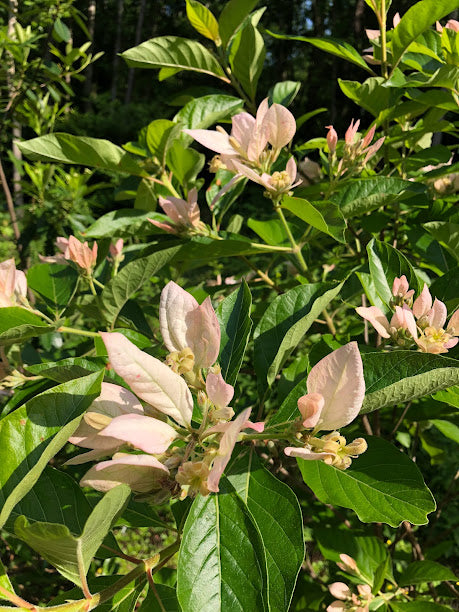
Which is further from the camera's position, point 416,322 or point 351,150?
point 351,150

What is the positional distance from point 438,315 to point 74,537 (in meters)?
0.62

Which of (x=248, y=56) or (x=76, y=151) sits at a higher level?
(x=248, y=56)

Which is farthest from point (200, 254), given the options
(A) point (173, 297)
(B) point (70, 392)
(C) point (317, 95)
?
(C) point (317, 95)

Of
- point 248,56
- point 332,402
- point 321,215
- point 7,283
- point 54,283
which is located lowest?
point 54,283

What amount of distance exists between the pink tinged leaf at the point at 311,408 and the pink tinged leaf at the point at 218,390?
0.08 metres

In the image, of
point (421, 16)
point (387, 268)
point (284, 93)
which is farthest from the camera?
point (284, 93)

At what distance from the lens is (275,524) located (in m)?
Answer: 0.64

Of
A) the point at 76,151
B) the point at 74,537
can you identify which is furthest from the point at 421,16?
the point at 74,537

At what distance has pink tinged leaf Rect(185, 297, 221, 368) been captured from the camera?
62cm

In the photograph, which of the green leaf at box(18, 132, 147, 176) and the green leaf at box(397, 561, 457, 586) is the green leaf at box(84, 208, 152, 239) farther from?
the green leaf at box(397, 561, 457, 586)

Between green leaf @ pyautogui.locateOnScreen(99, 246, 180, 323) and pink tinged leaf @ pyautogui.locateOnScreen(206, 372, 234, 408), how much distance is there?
0.45 metres

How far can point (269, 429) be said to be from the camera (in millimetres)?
673

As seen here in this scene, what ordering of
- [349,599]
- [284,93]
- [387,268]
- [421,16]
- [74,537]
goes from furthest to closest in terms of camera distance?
1. [284,93]
2. [349,599]
3. [421,16]
4. [387,268]
5. [74,537]

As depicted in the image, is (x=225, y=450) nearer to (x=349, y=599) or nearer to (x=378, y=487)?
(x=378, y=487)
